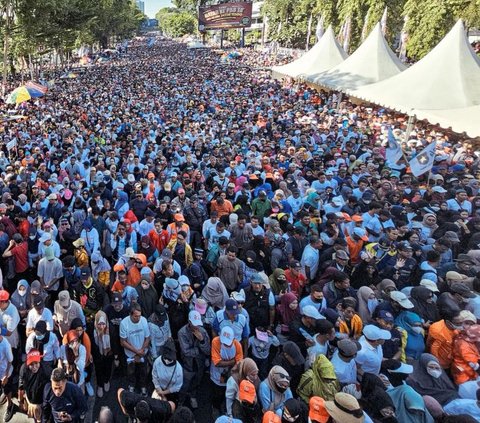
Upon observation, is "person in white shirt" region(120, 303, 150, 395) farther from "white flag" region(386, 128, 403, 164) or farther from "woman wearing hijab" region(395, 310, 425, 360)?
"white flag" region(386, 128, 403, 164)

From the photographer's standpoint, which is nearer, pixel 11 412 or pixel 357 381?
pixel 357 381

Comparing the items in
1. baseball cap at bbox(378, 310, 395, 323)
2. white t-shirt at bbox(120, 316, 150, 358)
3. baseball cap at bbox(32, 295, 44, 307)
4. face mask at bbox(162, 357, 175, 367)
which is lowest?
white t-shirt at bbox(120, 316, 150, 358)

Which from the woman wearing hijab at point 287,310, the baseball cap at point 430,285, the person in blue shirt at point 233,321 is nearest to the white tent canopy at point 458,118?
the baseball cap at point 430,285

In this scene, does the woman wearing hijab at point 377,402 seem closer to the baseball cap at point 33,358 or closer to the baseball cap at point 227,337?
the baseball cap at point 227,337

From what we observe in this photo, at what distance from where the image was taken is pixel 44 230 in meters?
6.10

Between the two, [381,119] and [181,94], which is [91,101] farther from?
[381,119]

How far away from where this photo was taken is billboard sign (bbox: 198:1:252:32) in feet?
211

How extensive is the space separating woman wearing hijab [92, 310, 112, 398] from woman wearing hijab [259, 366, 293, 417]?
77.4 inches

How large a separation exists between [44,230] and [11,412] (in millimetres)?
2648

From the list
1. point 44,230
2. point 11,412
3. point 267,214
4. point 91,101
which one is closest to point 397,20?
point 91,101

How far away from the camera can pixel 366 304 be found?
4.70 meters

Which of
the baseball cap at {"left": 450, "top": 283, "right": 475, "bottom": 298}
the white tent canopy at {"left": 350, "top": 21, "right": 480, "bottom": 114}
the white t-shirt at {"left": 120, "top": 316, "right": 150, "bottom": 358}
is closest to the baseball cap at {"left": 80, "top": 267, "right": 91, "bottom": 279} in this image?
the white t-shirt at {"left": 120, "top": 316, "right": 150, "bottom": 358}

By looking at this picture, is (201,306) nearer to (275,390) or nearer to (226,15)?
(275,390)

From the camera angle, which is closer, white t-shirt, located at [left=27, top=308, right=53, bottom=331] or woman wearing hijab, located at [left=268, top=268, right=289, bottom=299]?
white t-shirt, located at [left=27, top=308, right=53, bottom=331]
